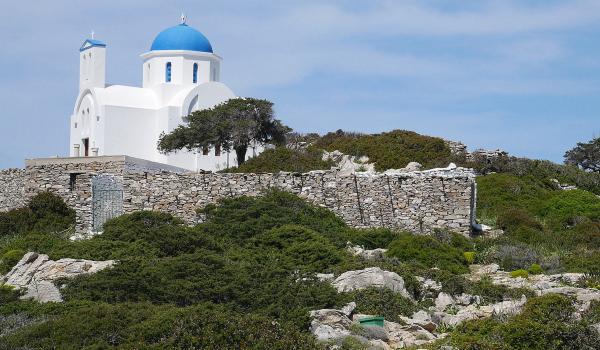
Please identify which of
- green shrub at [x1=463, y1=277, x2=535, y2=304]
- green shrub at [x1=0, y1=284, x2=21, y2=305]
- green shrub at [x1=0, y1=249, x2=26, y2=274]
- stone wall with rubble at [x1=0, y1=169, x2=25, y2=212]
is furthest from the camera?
stone wall with rubble at [x1=0, y1=169, x2=25, y2=212]

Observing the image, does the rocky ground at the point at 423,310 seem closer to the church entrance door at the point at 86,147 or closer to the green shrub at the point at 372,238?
the green shrub at the point at 372,238

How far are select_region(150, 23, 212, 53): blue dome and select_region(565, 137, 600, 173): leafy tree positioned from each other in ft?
51.8

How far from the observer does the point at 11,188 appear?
3506 centimetres

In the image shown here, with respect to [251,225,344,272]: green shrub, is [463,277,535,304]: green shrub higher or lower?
lower

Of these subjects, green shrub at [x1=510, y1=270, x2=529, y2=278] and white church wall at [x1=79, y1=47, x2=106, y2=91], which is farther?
white church wall at [x1=79, y1=47, x2=106, y2=91]

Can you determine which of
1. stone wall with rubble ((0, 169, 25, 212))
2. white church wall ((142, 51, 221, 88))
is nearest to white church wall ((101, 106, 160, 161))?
white church wall ((142, 51, 221, 88))

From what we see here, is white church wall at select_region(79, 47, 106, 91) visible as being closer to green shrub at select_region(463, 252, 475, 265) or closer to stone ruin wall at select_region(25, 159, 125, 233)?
stone ruin wall at select_region(25, 159, 125, 233)

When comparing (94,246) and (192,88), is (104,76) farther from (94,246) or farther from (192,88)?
(94,246)

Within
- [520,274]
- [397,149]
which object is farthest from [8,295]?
[397,149]

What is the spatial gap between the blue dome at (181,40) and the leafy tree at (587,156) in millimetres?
15791

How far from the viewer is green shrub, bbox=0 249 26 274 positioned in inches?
992

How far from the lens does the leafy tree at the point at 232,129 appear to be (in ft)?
140

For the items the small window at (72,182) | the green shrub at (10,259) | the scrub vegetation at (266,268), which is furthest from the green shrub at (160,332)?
the small window at (72,182)

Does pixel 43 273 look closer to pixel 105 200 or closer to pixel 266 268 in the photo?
pixel 266 268
